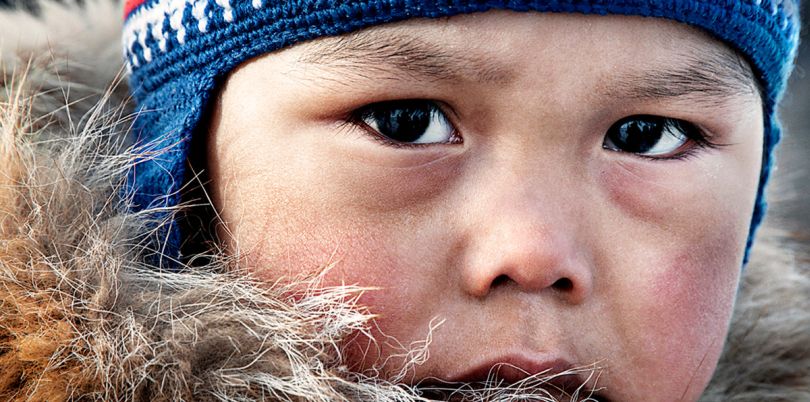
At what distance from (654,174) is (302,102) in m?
0.47

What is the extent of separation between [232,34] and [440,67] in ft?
0.98

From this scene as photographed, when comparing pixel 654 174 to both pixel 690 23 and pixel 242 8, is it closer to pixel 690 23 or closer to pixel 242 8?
pixel 690 23

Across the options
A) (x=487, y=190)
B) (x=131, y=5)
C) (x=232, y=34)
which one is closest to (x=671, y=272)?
(x=487, y=190)

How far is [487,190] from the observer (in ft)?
3.42

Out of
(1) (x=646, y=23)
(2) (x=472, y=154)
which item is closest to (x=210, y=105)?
(2) (x=472, y=154)

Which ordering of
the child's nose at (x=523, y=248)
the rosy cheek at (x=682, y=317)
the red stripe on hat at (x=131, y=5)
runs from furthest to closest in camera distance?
1. the red stripe on hat at (x=131, y=5)
2. the rosy cheek at (x=682, y=317)
3. the child's nose at (x=523, y=248)

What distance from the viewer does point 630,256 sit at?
3.60 ft

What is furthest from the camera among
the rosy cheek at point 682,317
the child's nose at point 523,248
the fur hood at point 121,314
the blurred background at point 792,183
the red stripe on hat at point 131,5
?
the blurred background at point 792,183

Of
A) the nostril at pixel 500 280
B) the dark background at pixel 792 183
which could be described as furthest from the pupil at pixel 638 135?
the dark background at pixel 792 183

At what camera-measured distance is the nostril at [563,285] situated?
→ 3.43ft

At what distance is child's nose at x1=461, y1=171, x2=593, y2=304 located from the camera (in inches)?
39.6

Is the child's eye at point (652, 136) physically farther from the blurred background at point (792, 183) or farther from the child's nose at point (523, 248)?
the blurred background at point (792, 183)

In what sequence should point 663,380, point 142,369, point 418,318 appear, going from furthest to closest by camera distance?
1. point 663,380
2. point 418,318
3. point 142,369

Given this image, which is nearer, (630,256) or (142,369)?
(142,369)
